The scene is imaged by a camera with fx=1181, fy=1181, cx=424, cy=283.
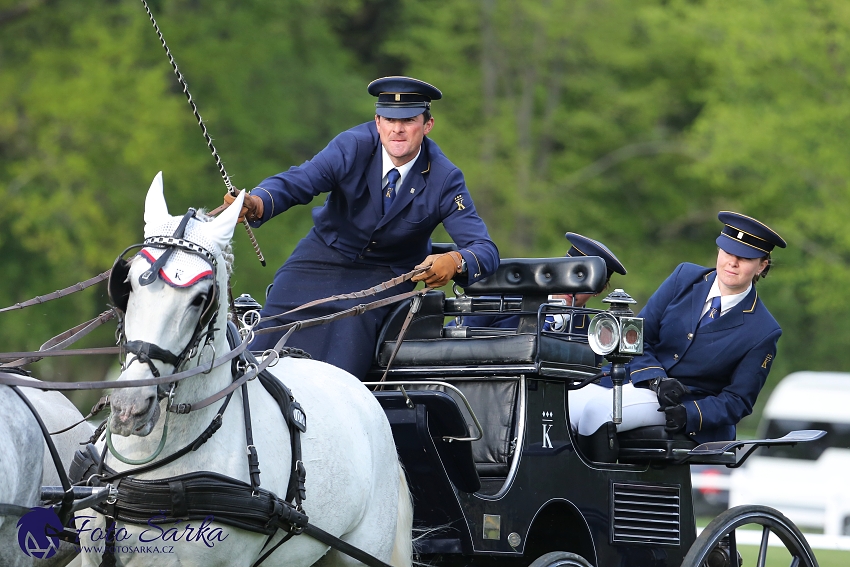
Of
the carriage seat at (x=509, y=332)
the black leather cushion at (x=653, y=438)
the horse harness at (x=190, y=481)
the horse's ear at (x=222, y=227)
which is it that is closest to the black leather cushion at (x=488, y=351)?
the carriage seat at (x=509, y=332)

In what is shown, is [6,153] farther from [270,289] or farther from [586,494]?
[586,494]

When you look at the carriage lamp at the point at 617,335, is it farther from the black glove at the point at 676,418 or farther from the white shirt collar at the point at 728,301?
the white shirt collar at the point at 728,301

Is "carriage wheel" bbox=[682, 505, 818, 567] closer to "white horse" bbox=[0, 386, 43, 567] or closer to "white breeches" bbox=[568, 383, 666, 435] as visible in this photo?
"white breeches" bbox=[568, 383, 666, 435]

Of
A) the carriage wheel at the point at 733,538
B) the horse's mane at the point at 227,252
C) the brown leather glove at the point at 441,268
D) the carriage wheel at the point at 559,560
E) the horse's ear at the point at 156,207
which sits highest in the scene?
the horse's ear at the point at 156,207

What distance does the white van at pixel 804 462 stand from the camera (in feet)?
45.5

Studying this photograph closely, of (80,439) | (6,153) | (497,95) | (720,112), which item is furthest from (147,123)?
(80,439)

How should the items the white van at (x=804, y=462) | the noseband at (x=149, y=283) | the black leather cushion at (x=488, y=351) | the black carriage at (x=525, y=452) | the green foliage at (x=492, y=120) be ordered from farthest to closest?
the green foliage at (x=492, y=120) → the white van at (x=804, y=462) → the black leather cushion at (x=488, y=351) → the black carriage at (x=525, y=452) → the noseband at (x=149, y=283)

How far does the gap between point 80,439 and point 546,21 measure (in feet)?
51.6

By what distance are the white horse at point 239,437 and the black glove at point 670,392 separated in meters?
1.37

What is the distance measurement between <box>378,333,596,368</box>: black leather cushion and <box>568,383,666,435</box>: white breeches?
0.26 metres

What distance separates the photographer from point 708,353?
17.1ft

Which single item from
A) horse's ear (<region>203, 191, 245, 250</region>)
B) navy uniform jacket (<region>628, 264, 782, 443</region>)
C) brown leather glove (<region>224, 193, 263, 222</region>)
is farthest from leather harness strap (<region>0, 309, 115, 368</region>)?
navy uniform jacket (<region>628, 264, 782, 443</region>)

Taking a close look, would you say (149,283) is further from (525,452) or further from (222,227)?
(525,452)

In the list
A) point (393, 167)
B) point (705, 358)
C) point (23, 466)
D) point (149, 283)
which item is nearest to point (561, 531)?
point (705, 358)
